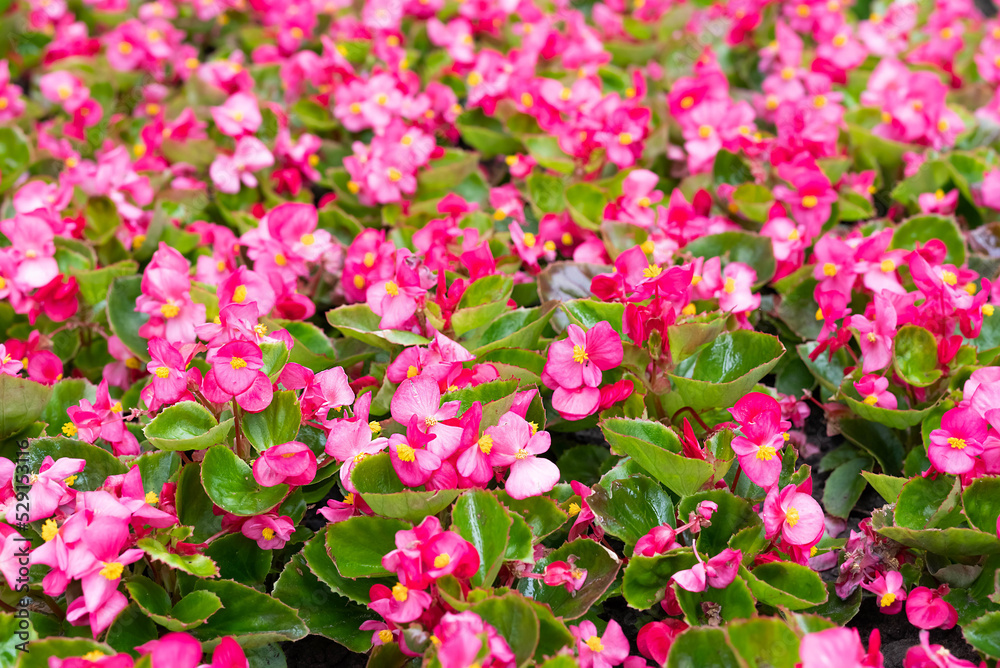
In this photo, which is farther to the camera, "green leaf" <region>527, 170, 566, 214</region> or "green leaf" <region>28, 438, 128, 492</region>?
"green leaf" <region>527, 170, 566, 214</region>

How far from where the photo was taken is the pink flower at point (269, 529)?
3.96 ft

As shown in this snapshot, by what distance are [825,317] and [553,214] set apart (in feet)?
2.04

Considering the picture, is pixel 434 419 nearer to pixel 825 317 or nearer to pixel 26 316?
pixel 825 317

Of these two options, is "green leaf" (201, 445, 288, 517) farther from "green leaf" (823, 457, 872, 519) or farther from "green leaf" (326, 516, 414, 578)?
"green leaf" (823, 457, 872, 519)

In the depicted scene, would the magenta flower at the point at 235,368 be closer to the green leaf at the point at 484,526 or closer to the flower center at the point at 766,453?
the green leaf at the point at 484,526

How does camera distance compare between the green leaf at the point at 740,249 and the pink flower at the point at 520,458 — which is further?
the green leaf at the point at 740,249

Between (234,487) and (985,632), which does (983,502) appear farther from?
(234,487)

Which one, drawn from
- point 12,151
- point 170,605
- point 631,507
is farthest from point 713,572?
Answer: point 12,151

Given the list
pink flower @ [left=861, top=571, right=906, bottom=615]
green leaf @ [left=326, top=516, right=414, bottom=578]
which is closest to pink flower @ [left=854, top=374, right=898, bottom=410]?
pink flower @ [left=861, top=571, right=906, bottom=615]

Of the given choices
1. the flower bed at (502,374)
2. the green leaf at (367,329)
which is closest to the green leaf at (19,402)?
the flower bed at (502,374)

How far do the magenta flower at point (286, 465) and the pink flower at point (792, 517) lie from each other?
626 millimetres

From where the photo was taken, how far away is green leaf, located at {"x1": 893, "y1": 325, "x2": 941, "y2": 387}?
1.37 metres

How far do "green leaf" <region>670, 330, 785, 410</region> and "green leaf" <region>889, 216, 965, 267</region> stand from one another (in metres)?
0.53

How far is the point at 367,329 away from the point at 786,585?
792 millimetres
